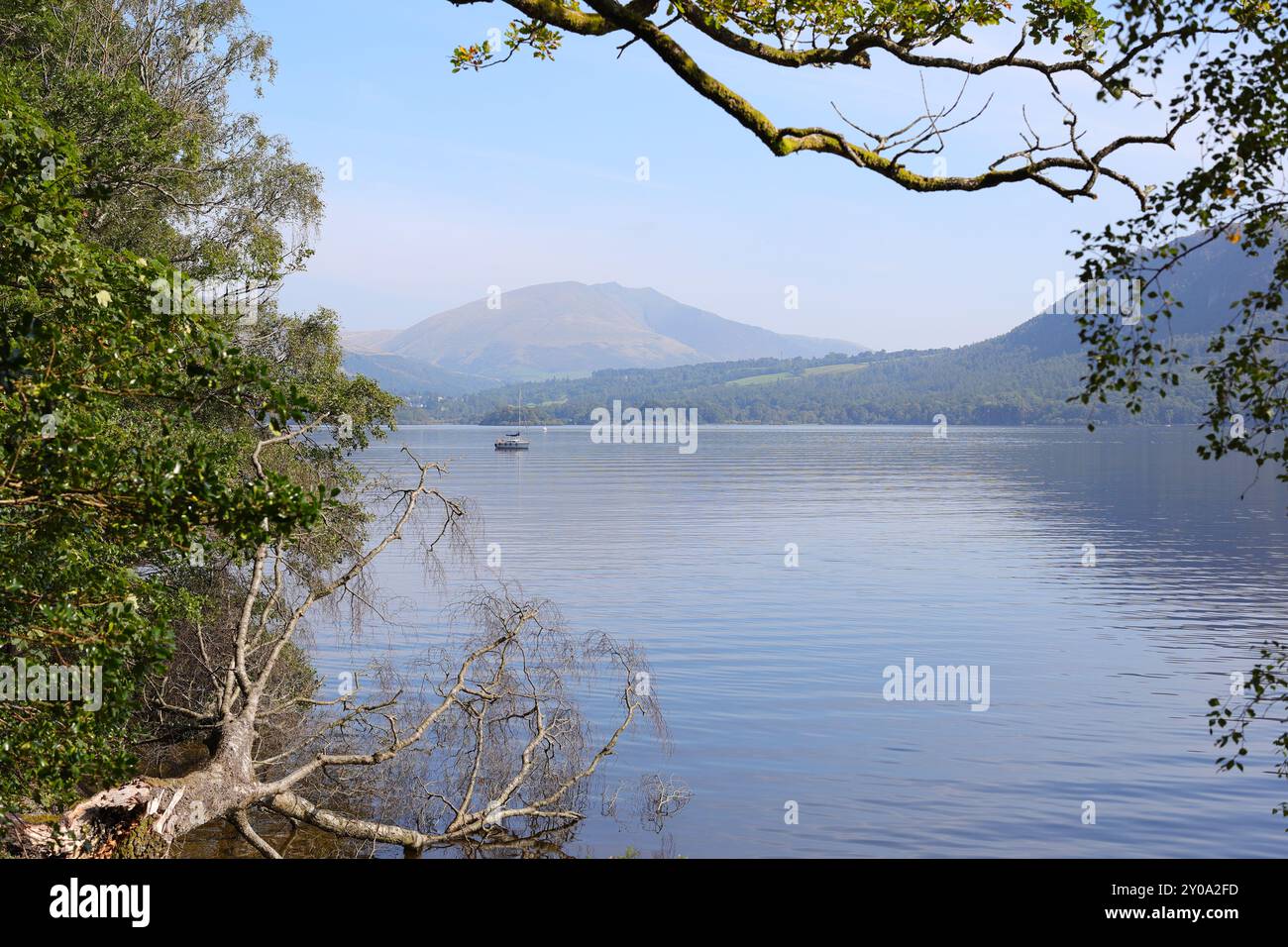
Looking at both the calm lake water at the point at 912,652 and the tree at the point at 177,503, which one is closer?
the tree at the point at 177,503

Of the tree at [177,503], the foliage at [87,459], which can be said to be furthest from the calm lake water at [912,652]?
the foliage at [87,459]

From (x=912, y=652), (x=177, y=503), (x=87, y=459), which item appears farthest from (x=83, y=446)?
(x=912, y=652)

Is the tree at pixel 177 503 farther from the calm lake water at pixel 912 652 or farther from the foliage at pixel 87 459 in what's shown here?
the calm lake water at pixel 912 652

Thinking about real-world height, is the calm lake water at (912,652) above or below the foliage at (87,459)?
below

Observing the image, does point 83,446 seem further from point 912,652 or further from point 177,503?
point 912,652

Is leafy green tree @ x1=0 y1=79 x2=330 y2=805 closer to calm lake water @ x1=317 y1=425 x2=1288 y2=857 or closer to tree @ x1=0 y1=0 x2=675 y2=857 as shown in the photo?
tree @ x1=0 y1=0 x2=675 y2=857

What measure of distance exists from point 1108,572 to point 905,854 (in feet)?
126

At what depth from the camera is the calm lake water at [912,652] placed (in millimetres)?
22141

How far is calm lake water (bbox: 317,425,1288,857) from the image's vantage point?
72.6 ft

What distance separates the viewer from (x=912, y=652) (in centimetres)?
3681
